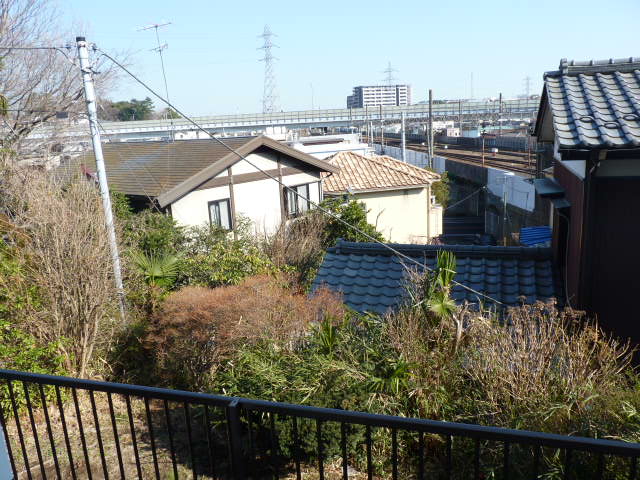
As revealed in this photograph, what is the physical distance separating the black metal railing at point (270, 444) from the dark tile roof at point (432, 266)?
2183 millimetres

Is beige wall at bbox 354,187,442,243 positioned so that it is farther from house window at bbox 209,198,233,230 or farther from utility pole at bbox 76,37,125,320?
utility pole at bbox 76,37,125,320

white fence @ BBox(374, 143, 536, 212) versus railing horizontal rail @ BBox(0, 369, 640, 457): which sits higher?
railing horizontal rail @ BBox(0, 369, 640, 457)

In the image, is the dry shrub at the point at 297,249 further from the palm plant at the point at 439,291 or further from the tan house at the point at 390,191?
the palm plant at the point at 439,291

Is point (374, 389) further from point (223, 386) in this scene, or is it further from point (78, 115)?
point (78, 115)

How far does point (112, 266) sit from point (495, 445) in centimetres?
566

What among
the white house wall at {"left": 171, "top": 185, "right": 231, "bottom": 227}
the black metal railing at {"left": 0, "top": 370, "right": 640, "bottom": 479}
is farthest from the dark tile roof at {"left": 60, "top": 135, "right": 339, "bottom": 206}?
the black metal railing at {"left": 0, "top": 370, "right": 640, "bottom": 479}

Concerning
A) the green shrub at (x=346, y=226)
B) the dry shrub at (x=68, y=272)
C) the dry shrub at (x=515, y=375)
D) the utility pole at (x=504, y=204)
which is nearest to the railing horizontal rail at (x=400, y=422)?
the dry shrub at (x=515, y=375)

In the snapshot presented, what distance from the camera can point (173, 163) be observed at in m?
14.6

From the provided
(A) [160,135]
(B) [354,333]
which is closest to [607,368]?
(B) [354,333]

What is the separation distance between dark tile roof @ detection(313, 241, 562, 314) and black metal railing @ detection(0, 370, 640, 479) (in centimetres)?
218

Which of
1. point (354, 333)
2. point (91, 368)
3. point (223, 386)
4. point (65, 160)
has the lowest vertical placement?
point (91, 368)

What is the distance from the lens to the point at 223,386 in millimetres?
4805

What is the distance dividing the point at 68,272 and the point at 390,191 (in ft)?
46.5

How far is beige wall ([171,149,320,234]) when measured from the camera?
43.3ft
